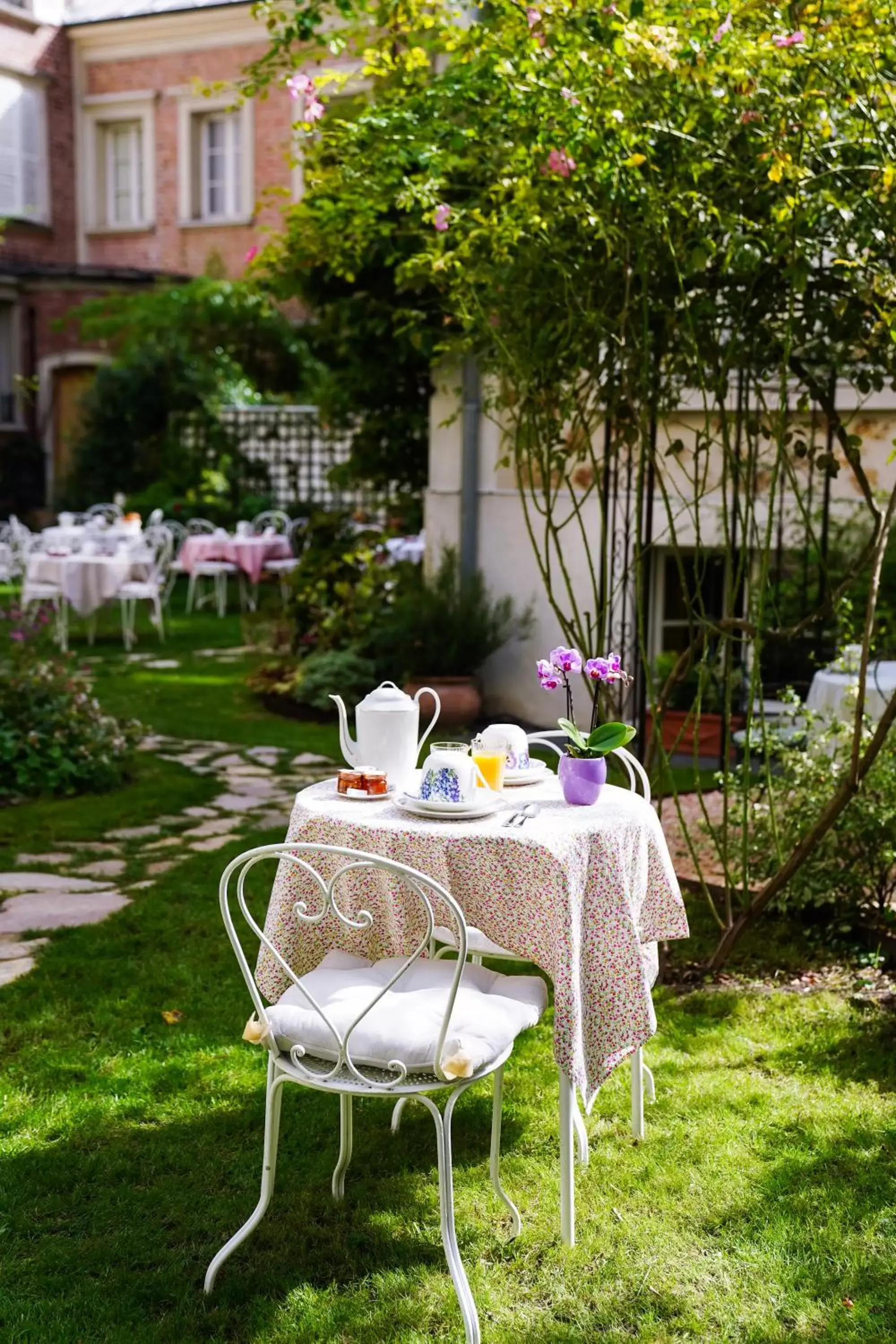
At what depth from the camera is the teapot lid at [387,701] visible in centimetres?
339

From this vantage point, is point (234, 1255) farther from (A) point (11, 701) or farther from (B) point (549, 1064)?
(A) point (11, 701)

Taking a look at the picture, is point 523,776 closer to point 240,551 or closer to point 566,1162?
point 566,1162

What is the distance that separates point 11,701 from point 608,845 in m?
4.82

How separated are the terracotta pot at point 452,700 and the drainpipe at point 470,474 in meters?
0.75

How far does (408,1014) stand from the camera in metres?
2.91

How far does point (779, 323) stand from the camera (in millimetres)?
4535

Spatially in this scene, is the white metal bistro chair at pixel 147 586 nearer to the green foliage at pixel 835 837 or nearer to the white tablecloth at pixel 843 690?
the white tablecloth at pixel 843 690

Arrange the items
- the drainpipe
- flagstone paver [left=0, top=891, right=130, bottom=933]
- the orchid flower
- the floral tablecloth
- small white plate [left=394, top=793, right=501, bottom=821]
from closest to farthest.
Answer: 1. the floral tablecloth
2. small white plate [left=394, top=793, right=501, bottom=821]
3. the orchid flower
4. flagstone paver [left=0, top=891, right=130, bottom=933]
5. the drainpipe

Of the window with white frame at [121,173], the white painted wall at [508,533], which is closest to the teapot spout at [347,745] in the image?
the white painted wall at [508,533]

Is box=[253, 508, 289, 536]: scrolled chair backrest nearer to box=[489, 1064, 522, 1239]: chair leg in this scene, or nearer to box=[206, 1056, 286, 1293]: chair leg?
box=[489, 1064, 522, 1239]: chair leg

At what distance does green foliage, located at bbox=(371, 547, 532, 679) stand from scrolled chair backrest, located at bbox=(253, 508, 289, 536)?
5476 mm

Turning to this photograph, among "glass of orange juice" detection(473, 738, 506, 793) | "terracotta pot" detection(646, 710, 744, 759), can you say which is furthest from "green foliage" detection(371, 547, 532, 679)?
"glass of orange juice" detection(473, 738, 506, 793)

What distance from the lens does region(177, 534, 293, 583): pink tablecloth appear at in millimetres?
12727

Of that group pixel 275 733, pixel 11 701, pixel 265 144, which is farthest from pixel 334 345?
pixel 265 144
